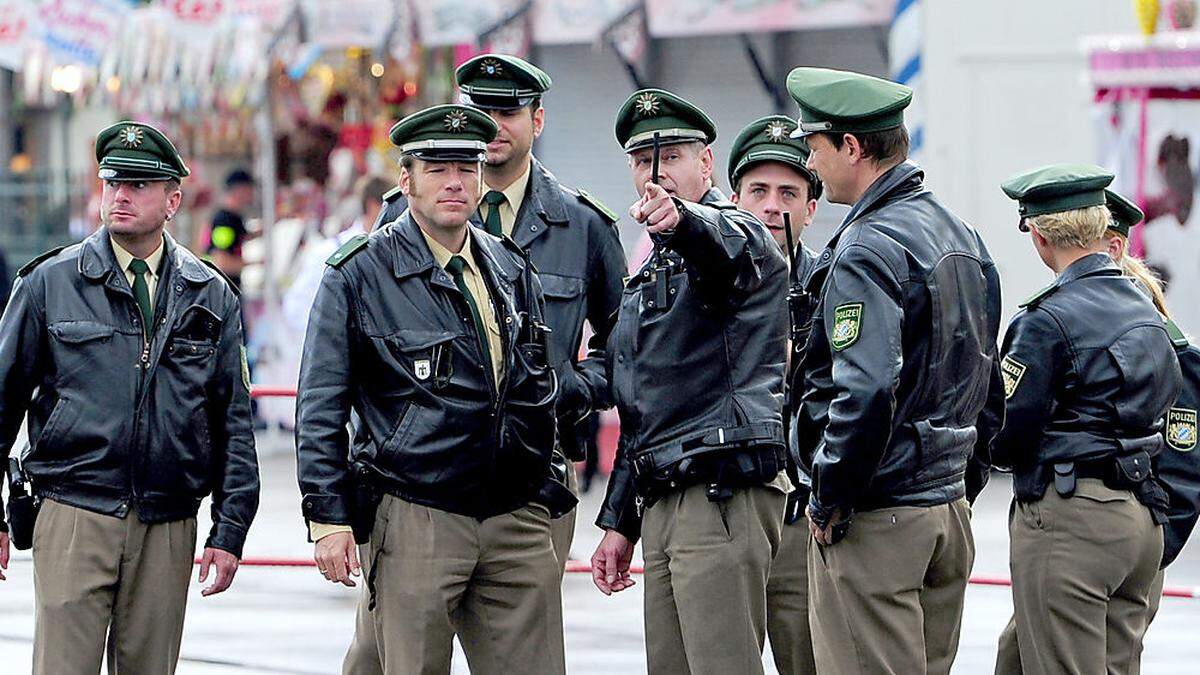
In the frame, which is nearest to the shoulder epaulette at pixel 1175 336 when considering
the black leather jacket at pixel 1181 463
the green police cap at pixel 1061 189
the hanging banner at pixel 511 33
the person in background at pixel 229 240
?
the black leather jacket at pixel 1181 463

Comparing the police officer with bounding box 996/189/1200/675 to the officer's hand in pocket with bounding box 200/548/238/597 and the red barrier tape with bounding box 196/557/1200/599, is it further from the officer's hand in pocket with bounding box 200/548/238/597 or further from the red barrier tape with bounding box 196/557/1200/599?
the red barrier tape with bounding box 196/557/1200/599

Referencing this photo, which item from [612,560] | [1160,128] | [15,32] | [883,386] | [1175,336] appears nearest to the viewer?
[883,386]

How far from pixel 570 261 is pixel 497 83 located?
612mm

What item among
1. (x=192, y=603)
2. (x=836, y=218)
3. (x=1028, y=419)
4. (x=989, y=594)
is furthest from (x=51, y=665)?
(x=836, y=218)

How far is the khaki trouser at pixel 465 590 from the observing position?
5863 millimetres

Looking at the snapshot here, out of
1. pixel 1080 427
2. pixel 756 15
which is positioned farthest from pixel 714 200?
pixel 756 15

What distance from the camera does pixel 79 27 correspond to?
59.8 ft

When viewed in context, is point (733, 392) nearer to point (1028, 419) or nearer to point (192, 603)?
point (1028, 419)

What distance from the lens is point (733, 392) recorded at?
19.9 ft

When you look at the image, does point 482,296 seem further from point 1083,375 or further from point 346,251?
point 1083,375

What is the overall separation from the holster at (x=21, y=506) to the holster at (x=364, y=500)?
112 cm

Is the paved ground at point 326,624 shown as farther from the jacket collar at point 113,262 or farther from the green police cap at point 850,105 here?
the green police cap at point 850,105

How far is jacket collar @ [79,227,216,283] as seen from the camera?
6.37 meters

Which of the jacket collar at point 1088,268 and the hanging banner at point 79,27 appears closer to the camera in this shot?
the jacket collar at point 1088,268
